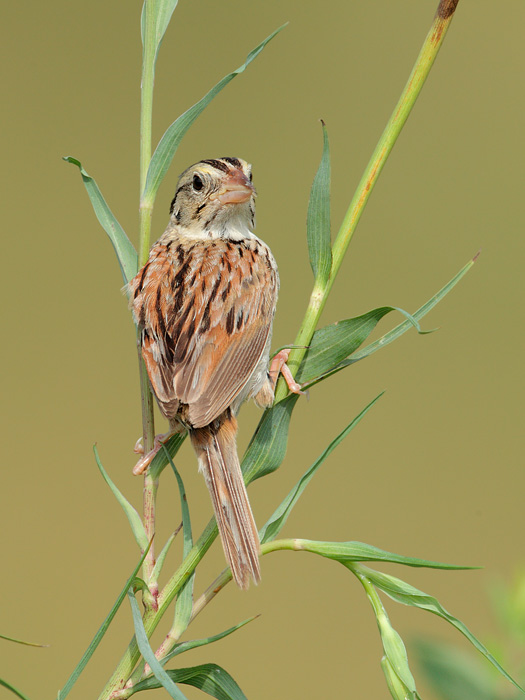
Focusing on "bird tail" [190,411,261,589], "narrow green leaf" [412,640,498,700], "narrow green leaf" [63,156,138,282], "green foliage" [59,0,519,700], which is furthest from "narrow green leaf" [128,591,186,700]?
"narrow green leaf" [63,156,138,282]

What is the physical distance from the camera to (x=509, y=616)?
2.90 feet

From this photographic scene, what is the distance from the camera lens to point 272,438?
869mm

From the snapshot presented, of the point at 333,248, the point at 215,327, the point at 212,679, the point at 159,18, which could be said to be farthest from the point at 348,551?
the point at 159,18

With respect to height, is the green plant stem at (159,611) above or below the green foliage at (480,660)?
above

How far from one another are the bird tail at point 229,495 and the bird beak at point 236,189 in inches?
16.4

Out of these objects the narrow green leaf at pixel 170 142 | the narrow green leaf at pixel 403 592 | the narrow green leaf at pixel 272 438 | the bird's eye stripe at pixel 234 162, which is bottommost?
the narrow green leaf at pixel 403 592

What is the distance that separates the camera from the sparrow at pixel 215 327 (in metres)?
0.98

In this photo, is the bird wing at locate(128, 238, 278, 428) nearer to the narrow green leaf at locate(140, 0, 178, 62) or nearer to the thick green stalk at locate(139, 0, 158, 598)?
the thick green stalk at locate(139, 0, 158, 598)

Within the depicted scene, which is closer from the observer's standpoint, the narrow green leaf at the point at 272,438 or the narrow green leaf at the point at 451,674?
the narrow green leaf at the point at 451,674

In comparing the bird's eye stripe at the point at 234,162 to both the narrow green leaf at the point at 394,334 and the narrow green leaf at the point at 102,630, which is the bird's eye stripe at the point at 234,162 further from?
the narrow green leaf at the point at 102,630

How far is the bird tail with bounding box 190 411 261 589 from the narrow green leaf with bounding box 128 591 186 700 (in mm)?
163

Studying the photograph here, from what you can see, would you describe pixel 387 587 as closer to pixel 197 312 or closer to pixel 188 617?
pixel 188 617

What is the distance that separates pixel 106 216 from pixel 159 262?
0.29 m

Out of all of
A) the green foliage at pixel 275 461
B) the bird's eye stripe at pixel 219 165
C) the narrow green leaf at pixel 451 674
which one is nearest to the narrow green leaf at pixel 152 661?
the green foliage at pixel 275 461
